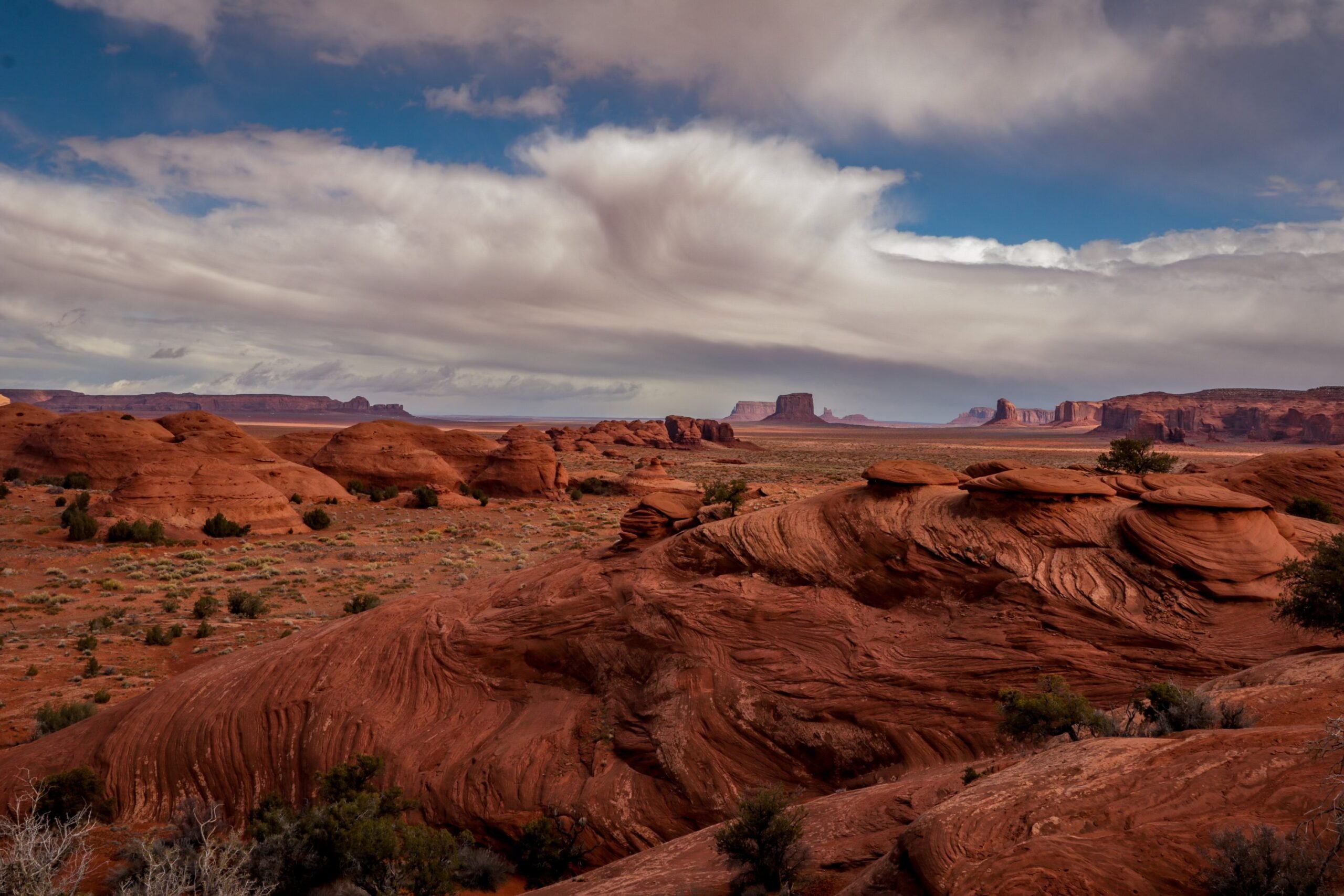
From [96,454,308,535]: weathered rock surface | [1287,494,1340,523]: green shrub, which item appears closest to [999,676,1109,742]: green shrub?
[1287,494,1340,523]: green shrub

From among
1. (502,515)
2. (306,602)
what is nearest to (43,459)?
(502,515)

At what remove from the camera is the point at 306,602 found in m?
27.0

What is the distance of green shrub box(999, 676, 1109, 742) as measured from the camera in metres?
9.10

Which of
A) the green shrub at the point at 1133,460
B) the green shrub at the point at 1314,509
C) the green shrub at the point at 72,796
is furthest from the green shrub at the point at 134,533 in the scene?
the green shrub at the point at 1314,509

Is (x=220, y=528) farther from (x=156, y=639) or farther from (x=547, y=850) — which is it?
(x=547, y=850)

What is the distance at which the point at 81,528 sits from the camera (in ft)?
112

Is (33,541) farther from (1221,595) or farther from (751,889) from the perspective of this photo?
(1221,595)

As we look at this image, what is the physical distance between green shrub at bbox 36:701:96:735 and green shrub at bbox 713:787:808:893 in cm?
1545

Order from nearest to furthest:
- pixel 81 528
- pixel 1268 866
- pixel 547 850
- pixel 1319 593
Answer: pixel 1268 866 → pixel 1319 593 → pixel 547 850 → pixel 81 528

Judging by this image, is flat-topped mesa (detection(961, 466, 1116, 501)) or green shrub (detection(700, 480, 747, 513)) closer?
flat-topped mesa (detection(961, 466, 1116, 501))

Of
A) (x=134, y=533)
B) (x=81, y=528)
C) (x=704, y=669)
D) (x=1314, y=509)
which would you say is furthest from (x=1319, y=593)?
(x=81, y=528)

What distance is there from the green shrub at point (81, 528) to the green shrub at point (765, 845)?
131ft

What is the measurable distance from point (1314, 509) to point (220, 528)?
4735cm

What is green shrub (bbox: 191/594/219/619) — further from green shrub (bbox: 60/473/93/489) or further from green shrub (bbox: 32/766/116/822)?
green shrub (bbox: 60/473/93/489)
